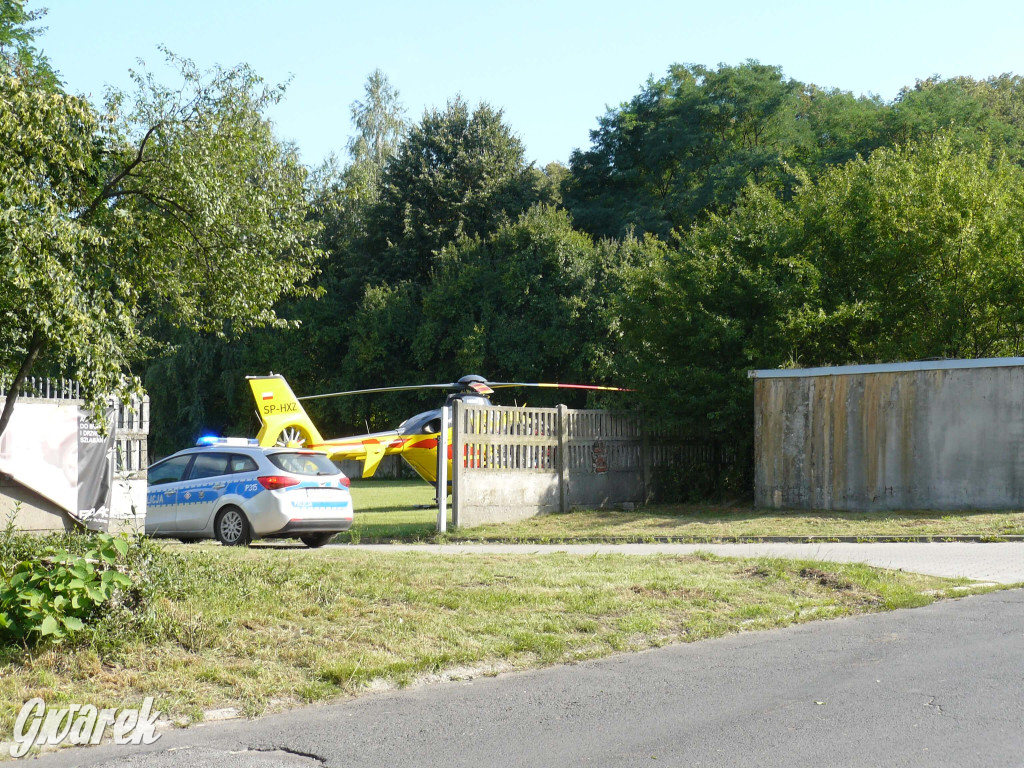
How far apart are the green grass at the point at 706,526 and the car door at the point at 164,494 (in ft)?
9.09

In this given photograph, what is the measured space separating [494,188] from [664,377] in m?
27.7

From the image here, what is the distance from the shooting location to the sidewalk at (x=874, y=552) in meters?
11.7

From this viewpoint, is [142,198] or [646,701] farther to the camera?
[142,198]

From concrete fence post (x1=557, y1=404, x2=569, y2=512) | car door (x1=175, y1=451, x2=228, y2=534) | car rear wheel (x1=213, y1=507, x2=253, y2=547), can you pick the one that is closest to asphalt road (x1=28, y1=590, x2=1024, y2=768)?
car rear wheel (x1=213, y1=507, x2=253, y2=547)

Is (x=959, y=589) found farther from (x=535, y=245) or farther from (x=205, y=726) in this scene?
(x=535, y=245)

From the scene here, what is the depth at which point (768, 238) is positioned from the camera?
74.1 ft

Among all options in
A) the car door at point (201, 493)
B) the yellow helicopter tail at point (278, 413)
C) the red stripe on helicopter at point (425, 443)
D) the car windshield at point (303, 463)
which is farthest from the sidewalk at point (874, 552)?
the yellow helicopter tail at point (278, 413)

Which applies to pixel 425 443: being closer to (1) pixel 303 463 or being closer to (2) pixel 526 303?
(1) pixel 303 463

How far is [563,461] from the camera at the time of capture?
1981cm

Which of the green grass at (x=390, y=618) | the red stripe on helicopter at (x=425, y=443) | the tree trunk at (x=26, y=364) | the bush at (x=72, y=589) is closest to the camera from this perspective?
the green grass at (x=390, y=618)

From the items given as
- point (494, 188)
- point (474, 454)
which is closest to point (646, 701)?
point (474, 454)

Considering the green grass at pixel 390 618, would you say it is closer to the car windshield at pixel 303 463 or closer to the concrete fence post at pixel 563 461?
the car windshield at pixel 303 463

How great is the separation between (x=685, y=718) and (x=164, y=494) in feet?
37.2

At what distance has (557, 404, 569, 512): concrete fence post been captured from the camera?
64.7ft
